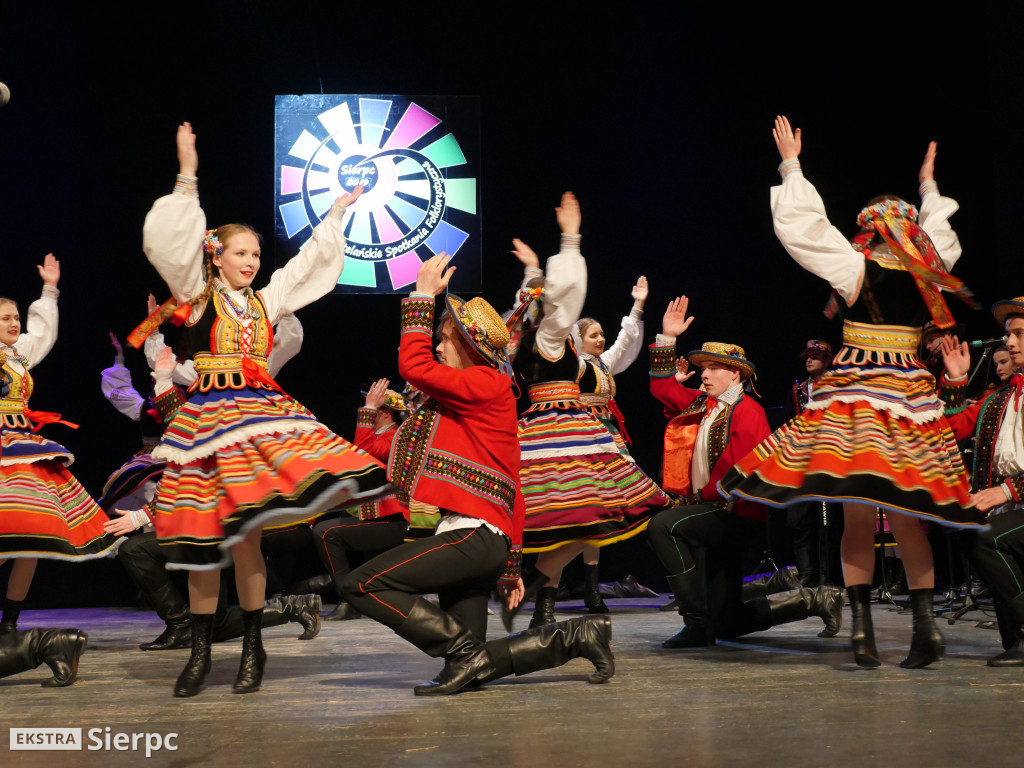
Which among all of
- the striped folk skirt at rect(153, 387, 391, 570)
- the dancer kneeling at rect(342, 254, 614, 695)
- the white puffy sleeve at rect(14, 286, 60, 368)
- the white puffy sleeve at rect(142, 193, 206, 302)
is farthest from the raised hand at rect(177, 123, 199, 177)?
the white puffy sleeve at rect(14, 286, 60, 368)

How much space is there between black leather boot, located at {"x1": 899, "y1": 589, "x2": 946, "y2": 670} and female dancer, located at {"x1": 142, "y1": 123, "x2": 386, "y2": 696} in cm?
181

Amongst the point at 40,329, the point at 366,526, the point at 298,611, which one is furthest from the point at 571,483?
the point at 40,329

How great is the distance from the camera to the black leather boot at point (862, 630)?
10.8 ft

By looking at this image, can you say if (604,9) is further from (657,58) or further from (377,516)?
(377,516)

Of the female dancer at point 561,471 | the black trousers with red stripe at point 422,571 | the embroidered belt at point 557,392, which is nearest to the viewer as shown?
the black trousers with red stripe at point 422,571

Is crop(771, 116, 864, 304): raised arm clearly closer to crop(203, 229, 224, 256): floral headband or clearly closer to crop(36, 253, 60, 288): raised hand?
crop(203, 229, 224, 256): floral headband

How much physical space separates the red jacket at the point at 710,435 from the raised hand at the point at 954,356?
28.5 inches

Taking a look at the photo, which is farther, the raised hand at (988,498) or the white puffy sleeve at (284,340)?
the white puffy sleeve at (284,340)

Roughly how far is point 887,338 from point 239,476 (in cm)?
212

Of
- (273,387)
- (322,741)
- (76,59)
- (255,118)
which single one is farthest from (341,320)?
(322,741)

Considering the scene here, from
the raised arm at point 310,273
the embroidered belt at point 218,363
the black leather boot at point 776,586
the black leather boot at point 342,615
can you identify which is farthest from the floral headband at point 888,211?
the black leather boot at point 342,615

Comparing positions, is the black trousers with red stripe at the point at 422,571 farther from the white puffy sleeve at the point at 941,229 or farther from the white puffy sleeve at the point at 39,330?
the white puffy sleeve at the point at 39,330

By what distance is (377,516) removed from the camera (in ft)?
18.3

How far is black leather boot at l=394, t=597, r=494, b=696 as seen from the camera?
9.55 feet
